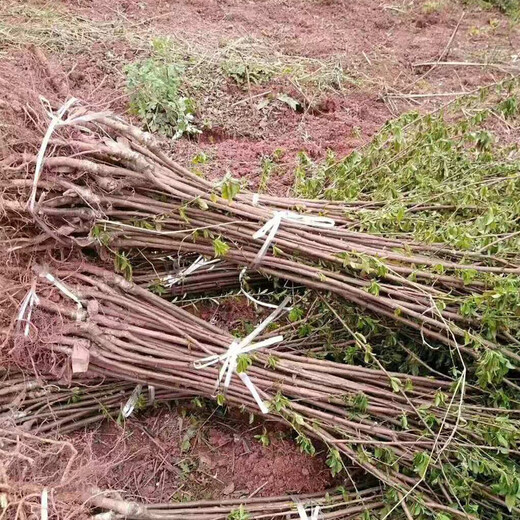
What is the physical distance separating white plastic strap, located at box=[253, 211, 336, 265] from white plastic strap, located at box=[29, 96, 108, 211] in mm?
668

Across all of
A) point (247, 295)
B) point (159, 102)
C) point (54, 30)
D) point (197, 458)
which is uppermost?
point (247, 295)

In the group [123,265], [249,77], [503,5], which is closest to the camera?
[123,265]

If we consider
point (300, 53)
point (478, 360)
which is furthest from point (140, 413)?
point (300, 53)

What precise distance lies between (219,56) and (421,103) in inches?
52.6

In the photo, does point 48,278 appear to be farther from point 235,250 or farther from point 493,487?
point 493,487

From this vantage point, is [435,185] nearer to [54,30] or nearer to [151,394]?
[151,394]

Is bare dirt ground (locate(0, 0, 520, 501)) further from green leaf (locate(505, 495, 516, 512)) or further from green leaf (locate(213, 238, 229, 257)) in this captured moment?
green leaf (locate(505, 495, 516, 512))

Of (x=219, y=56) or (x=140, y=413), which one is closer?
(x=140, y=413)

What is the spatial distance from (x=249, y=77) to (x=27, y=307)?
232 cm

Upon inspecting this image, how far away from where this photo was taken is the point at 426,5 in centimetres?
495

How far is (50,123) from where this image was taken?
2.04 m

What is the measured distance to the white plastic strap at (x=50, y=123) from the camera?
200 centimetres

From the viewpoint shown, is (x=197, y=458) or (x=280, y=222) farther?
(x=197, y=458)

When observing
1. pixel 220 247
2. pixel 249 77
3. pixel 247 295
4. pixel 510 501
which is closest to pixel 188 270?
pixel 247 295
